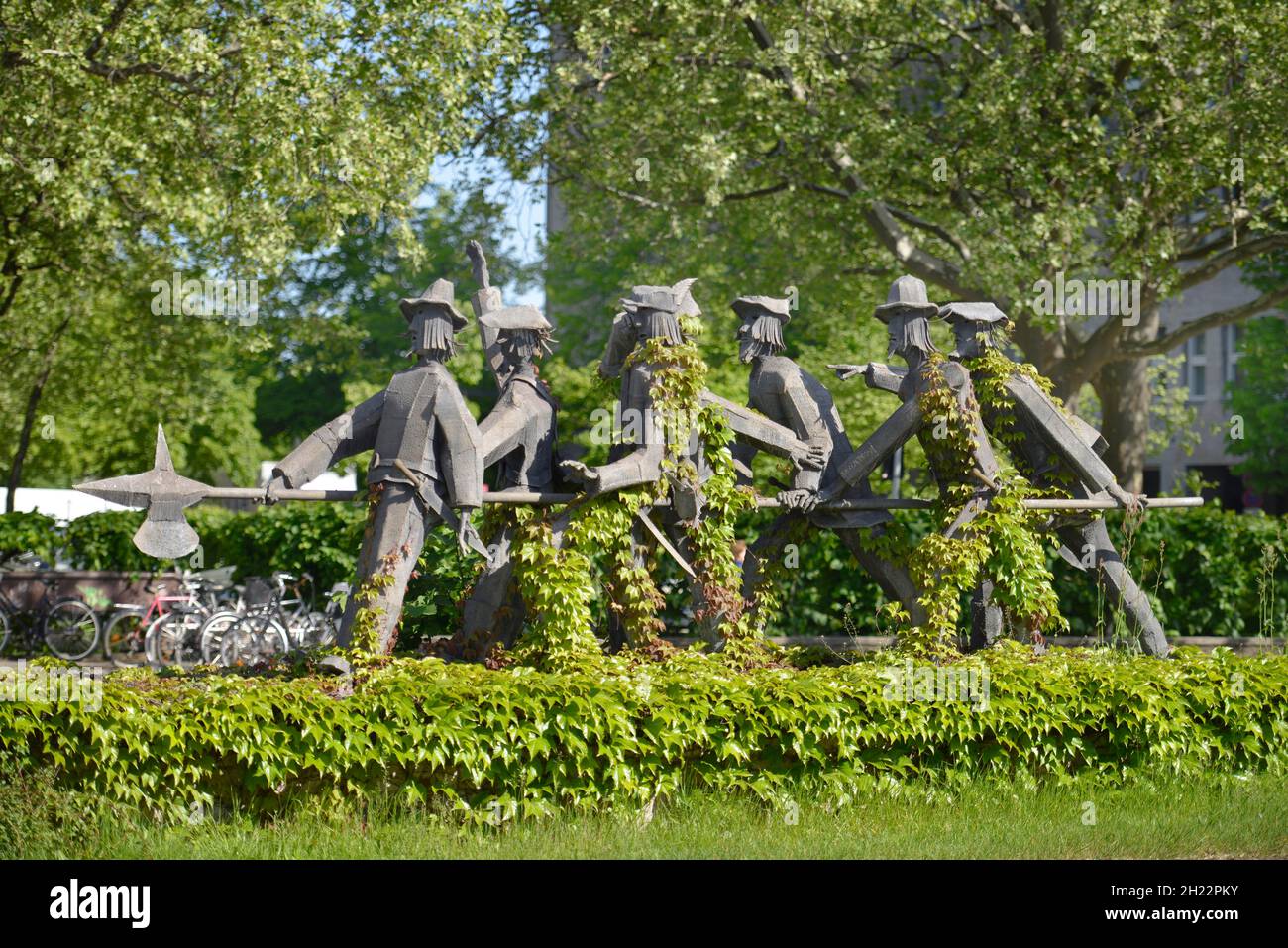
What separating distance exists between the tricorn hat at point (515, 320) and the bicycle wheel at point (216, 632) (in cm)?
638

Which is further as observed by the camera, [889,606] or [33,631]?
[33,631]

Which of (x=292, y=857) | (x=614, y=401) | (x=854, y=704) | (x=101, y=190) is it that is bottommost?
(x=292, y=857)

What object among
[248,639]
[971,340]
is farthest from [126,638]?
[971,340]

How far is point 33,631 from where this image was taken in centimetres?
1511

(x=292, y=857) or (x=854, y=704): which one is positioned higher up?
(x=854, y=704)

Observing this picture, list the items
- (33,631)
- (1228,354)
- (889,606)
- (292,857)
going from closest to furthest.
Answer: (292,857) < (889,606) < (33,631) < (1228,354)

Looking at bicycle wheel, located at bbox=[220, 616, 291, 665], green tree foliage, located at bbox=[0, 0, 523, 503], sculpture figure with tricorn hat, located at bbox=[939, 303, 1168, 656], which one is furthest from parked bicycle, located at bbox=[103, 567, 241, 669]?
sculpture figure with tricorn hat, located at bbox=[939, 303, 1168, 656]

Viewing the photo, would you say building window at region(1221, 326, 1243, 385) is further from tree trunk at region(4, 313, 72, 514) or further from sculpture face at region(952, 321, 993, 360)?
sculpture face at region(952, 321, 993, 360)

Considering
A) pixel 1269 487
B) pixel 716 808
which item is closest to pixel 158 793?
pixel 716 808

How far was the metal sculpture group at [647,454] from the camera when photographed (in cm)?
795

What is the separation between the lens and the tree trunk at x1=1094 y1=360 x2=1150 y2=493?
18.7m

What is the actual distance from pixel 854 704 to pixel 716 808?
0.94 meters

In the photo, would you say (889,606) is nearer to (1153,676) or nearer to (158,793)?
(1153,676)

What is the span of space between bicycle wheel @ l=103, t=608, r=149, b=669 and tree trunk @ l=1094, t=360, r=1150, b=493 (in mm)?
11829
